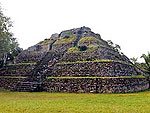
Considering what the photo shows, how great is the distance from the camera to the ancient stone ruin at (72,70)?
3222cm

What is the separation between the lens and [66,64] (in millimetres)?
36875

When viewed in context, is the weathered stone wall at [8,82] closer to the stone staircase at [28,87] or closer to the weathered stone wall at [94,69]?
the stone staircase at [28,87]

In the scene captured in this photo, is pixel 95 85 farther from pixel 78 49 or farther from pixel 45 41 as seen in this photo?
pixel 45 41

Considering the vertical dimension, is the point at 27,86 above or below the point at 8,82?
below

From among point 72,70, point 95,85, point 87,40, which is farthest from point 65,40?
point 95,85

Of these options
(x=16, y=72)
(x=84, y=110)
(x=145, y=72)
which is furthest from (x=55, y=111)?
(x=145, y=72)

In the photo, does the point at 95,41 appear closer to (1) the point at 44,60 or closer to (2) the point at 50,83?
(1) the point at 44,60

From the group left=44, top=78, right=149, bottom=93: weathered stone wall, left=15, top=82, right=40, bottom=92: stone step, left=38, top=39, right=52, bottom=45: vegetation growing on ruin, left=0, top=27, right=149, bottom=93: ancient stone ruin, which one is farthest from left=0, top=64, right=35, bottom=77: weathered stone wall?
left=38, top=39, right=52, bottom=45: vegetation growing on ruin

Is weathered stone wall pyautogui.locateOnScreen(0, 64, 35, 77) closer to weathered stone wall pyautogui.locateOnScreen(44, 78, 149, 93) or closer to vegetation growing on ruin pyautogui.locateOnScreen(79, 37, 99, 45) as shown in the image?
weathered stone wall pyautogui.locateOnScreen(44, 78, 149, 93)

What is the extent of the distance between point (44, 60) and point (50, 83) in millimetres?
6894

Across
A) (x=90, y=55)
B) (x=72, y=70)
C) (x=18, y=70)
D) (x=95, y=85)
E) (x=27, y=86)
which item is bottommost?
(x=27, y=86)

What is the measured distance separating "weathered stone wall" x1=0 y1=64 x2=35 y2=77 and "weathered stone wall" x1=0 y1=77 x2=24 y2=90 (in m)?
1.54

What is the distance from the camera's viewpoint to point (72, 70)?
35.4 metres

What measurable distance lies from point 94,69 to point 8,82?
1129 centimetres
